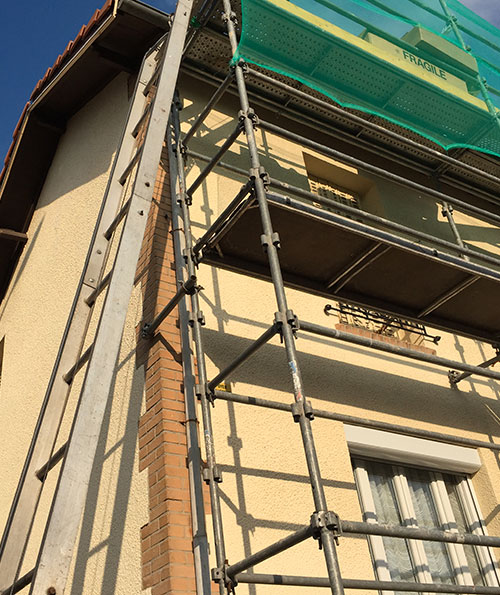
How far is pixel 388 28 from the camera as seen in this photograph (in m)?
7.76

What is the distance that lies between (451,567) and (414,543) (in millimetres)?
438

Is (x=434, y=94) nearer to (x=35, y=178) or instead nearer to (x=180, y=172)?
(x=180, y=172)

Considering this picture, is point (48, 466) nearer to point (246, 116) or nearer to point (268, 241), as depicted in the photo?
point (268, 241)

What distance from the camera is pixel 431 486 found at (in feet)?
19.1

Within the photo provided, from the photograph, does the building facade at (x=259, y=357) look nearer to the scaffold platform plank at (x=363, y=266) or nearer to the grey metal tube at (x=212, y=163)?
the scaffold platform plank at (x=363, y=266)

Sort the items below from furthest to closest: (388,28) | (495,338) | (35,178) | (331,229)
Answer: (35,178), (388,28), (495,338), (331,229)

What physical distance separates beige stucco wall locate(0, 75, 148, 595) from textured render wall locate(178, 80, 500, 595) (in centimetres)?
70

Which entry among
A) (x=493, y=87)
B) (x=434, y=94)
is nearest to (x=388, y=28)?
(x=434, y=94)

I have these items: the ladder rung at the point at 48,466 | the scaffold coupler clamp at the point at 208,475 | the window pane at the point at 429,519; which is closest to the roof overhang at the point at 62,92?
the ladder rung at the point at 48,466

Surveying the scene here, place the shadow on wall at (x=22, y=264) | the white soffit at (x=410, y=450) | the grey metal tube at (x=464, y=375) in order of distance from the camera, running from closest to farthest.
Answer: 1. the white soffit at (x=410, y=450)
2. the grey metal tube at (x=464, y=375)
3. the shadow on wall at (x=22, y=264)

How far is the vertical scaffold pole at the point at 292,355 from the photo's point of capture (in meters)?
3.11

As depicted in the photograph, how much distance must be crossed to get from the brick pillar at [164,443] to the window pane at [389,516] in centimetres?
193

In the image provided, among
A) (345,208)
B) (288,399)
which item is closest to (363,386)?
(288,399)

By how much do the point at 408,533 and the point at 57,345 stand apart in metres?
4.26
